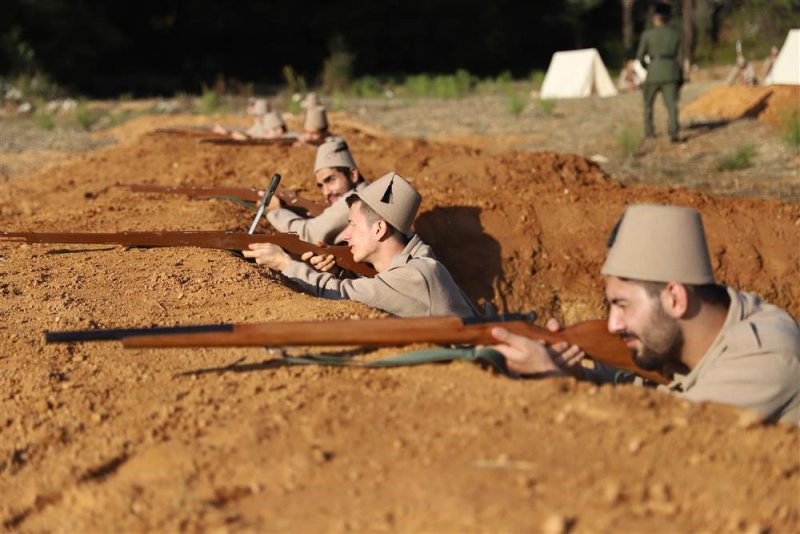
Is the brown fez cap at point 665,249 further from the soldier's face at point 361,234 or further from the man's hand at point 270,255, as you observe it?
the man's hand at point 270,255

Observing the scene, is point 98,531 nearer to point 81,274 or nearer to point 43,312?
point 43,312

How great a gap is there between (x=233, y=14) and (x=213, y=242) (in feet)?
111

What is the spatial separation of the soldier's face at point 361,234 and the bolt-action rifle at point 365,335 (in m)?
1.86

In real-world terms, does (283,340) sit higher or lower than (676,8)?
higher

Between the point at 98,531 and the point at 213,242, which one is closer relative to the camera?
the point at 98,531

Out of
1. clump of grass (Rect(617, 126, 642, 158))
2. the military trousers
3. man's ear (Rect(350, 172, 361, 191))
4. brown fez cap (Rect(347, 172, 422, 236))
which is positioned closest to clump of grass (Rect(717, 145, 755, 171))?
clump of grass (Rect(617, 126, 642, 158))

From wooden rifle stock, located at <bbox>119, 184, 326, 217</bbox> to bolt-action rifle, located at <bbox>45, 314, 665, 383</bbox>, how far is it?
4.73 metres

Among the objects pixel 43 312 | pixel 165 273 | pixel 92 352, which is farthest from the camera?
pixel 165 273

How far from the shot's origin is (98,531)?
319 centimetres

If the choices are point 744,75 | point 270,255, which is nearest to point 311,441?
point 270,255

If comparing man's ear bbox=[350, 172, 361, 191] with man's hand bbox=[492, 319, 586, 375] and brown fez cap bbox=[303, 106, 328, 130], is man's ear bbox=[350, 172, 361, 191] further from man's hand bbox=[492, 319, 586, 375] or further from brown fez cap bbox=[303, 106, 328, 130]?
man's hand bbox=[492, 319, 586, 375]

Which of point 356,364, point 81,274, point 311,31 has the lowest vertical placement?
point 311,31

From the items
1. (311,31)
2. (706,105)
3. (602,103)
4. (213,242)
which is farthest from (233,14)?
(213,242)

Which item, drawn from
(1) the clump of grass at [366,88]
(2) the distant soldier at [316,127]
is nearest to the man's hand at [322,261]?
(2) the distant soldier at [316,127]
